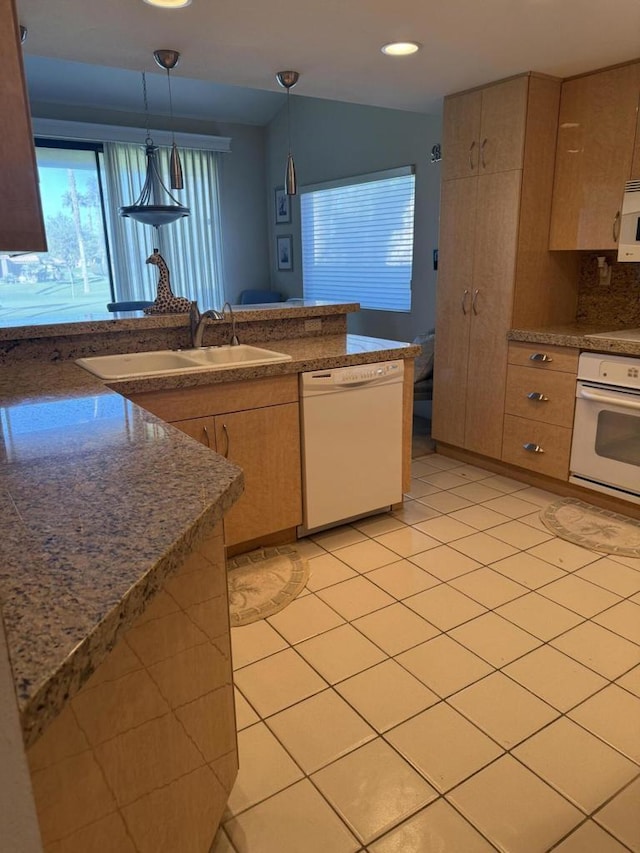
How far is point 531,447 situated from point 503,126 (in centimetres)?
177

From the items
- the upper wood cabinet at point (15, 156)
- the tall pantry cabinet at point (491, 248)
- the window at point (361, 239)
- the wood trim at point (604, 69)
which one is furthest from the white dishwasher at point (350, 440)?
the window at point (361, 239)

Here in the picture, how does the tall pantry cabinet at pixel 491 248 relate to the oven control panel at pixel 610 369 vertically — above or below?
above

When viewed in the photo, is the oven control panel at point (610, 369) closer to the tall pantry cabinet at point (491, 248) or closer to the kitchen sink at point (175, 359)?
the tall pantry cabinet at point (491, 248)

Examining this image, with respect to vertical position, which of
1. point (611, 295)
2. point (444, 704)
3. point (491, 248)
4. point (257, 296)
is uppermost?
point (491, 248)

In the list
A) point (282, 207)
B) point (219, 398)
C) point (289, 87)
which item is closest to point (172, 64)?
point (289, 87)

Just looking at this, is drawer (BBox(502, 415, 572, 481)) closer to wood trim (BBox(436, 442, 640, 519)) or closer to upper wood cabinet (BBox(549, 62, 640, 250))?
wood trim (BBox(436, 442, 640, 519))

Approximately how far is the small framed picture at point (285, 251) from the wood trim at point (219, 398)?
4.00 m

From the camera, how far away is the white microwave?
296cm

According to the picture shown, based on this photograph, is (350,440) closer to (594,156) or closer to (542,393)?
(542,393)

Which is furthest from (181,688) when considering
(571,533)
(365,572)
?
(571,533)

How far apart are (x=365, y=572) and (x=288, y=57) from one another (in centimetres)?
238

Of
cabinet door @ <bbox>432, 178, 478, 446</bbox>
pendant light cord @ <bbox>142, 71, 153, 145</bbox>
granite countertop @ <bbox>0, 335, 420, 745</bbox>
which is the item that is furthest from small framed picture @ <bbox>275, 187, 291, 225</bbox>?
granite countertop @ <bbox>0, 335, 420, 745</bbox>

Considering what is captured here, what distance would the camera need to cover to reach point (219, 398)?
8.18ft

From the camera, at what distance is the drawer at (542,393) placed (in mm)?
3236
